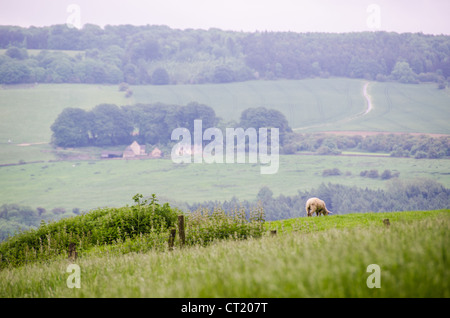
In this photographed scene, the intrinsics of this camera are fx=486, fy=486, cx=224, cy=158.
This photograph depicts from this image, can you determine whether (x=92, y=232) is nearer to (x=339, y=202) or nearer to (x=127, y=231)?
(x=127, y=231)

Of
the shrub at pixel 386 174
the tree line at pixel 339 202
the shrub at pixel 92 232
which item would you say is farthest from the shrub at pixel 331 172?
the shrub at pixel 92 232

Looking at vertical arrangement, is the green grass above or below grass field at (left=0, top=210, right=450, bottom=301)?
below

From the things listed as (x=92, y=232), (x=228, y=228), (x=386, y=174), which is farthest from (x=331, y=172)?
(x=228, y=228)

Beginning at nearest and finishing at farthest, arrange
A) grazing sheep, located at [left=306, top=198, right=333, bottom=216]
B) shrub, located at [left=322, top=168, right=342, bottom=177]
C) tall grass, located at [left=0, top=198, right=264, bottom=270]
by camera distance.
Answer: tall grass, located at [left=0, top=198, right=264, bottom=270], grazing sheep, located at [left=306, top=198, right=333, bottom=216], shrub, located at [left=322, top=168, right=342, bottom=177]

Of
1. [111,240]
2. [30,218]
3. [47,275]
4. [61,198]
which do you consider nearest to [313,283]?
[47,275]

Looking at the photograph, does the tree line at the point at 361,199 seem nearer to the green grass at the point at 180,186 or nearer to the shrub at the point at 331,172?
the green grass at the point at 180,186

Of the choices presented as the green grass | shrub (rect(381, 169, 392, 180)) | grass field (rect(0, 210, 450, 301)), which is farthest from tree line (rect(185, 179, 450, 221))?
grass field (rect(0, 210, 450, 301))

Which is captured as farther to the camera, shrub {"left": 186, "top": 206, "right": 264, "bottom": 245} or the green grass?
the green grass

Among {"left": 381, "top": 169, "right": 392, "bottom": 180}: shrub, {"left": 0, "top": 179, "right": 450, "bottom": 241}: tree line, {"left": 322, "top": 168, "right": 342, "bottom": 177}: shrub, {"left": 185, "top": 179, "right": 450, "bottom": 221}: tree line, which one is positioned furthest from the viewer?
{"left": 322, "top": 168, "right": 342, "bottom": 177}: shrub

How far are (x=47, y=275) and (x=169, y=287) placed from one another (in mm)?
7656

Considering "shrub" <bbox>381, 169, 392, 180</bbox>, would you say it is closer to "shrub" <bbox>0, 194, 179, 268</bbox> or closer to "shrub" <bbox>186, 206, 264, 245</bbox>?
"shrub" <bbox>0, 194, 179, 268</bbox>

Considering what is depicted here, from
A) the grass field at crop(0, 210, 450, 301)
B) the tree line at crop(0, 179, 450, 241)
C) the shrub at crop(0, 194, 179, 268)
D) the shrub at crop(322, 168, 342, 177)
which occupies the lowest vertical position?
the tree line at crop(0, 179, 450, 241)

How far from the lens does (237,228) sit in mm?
19000
